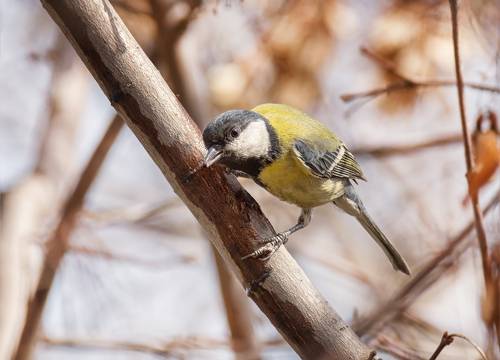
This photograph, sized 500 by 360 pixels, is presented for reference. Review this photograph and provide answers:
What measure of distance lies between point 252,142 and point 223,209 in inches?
26.3

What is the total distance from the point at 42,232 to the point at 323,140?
1.56 metres

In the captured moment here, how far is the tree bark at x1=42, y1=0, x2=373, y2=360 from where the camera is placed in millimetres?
1841

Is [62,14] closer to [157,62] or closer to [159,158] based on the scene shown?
[159,158]

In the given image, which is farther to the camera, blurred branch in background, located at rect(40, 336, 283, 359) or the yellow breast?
blurred branch in background, located at rect(40, 336, 283, 359)

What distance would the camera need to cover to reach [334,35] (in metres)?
3.84

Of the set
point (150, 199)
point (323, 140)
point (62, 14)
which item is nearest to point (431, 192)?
point (323, 140)

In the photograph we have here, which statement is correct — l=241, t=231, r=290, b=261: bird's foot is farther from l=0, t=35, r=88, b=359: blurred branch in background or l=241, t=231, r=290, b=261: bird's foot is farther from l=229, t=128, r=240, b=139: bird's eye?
l=0, t=35, r=88, b=359: blurred branch in background

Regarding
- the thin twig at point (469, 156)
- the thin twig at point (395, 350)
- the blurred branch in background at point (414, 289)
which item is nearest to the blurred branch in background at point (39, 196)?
the thin twig at point (395, 350)

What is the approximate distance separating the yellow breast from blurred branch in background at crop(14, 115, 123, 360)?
70cm

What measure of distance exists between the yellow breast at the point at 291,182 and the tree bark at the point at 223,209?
0.61m

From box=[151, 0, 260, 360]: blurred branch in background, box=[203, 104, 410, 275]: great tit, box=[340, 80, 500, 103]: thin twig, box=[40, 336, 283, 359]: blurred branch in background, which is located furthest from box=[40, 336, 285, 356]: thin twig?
box=[340, 80, 500, 103]: thin twig

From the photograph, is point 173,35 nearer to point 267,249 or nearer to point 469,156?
point 267,249

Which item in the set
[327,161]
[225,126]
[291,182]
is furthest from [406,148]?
[225,126]

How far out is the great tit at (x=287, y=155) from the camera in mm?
2527
